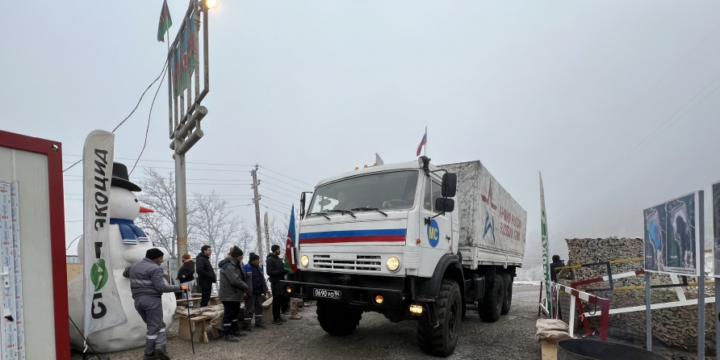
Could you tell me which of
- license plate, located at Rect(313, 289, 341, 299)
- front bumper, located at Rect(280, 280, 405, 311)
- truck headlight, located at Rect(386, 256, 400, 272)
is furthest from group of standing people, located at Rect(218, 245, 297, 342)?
truck headlight, located at Rect(386, 256, 400, 272)

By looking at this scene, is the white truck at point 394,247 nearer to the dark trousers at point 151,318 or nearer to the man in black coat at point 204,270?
the dark trousers at point 151,318

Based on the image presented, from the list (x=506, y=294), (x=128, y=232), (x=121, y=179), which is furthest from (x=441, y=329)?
(x=121, y=179)

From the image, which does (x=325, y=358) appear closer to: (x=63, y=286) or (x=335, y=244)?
(x=335, y=244)

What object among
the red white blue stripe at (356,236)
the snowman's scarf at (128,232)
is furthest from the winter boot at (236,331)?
the red white blue stripe at (356,236)

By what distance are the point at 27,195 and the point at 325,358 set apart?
3931mm

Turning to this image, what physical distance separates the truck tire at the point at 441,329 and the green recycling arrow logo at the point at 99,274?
4205mm

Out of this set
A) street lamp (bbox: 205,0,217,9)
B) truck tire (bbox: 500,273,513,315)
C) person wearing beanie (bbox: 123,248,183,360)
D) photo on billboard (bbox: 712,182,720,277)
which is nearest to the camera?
photo on billboard (bbox: 712,182,720,277)

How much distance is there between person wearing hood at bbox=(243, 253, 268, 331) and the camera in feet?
22.3

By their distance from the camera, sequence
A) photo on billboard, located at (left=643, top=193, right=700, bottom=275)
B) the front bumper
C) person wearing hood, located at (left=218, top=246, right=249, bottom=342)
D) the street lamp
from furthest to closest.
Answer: the street lamp
person wearing hood, located at (left=218, top=246, right=249, bottom=342)
the front bumper
photo on billboard, located at (left=643, top=193, right=700, bottom=275)

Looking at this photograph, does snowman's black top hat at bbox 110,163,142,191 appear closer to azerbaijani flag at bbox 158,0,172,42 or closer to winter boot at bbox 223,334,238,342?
winter boot at bbox 223,334,238,342

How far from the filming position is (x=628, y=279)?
746 cm

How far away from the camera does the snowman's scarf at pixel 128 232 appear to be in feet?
19.5

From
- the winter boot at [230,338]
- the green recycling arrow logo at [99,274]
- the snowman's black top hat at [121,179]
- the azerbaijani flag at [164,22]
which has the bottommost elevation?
the winter boot at [230,338]

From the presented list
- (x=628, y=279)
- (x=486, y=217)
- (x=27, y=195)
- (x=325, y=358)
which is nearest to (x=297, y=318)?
(x=325, y=358)
